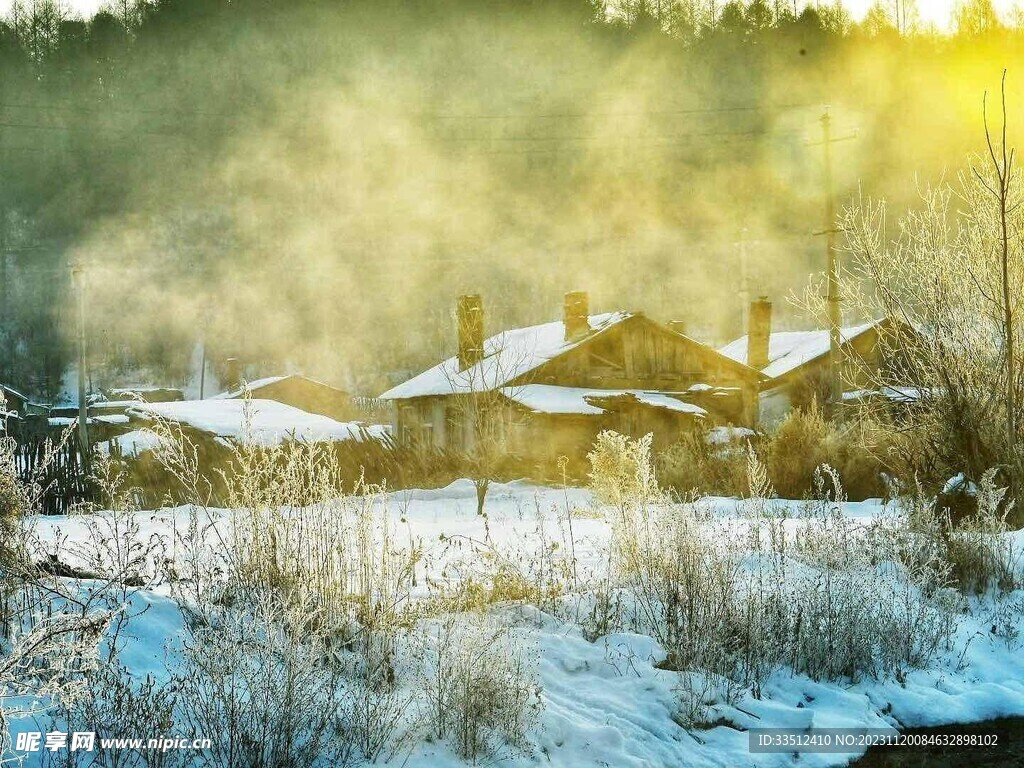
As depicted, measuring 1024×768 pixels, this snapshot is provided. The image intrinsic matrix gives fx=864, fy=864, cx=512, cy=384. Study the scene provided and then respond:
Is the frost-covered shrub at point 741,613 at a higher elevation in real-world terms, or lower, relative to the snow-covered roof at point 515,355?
lower

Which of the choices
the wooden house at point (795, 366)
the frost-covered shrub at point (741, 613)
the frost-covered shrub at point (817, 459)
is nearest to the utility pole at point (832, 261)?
the frost-covered shrub at point (817, 459)

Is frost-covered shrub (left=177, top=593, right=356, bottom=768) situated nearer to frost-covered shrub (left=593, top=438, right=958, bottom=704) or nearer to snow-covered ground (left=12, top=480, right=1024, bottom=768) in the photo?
snow-covered ground (left=12, top=480, right=1024, bottom=768)

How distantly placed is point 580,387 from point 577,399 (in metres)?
2.22

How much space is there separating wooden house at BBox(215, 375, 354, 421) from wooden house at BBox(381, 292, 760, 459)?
21.0 meters

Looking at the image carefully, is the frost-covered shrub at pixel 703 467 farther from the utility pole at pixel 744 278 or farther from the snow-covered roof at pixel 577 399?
the utility pole at pixel 744 278

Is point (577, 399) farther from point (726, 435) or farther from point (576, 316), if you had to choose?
point (726, 435)

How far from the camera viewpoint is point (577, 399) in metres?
28.3

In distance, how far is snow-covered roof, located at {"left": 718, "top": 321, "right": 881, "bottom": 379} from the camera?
3738 centimetres

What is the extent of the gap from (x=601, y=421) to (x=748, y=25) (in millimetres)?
59154

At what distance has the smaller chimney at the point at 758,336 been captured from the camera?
40.4m

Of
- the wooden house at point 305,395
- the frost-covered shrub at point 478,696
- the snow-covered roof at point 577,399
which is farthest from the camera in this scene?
the wooden house at point 305,395

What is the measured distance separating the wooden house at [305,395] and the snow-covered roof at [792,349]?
26.4 meters

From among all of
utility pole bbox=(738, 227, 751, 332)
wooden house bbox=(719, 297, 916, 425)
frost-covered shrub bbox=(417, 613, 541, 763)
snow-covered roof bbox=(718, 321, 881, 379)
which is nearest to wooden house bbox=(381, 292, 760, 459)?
snow-covered roof bbox=(718, 321, 881, 379)

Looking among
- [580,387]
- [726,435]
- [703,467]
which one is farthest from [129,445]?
[726,435]
